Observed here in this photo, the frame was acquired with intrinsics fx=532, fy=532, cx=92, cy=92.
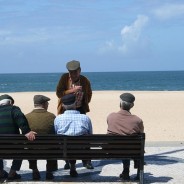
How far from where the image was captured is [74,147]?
6684mm

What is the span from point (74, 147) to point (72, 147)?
25 millimetres

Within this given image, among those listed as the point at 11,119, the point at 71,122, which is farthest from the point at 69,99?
the point at 11,119

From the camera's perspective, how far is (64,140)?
6641 millimetres

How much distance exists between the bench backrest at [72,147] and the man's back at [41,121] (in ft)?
1.15

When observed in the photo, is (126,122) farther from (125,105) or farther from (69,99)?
(69,99)

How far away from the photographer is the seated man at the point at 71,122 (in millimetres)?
6883

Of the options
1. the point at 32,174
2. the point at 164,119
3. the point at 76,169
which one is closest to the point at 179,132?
the point at 164,119

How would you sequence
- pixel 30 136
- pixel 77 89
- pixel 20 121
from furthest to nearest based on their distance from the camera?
1. pixel 77 89
2. pixel 20 121
3. pixel 30 136

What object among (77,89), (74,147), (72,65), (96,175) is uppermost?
(72,65)

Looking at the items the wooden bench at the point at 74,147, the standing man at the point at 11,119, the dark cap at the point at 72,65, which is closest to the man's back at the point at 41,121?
the standing man at the point at 11,119

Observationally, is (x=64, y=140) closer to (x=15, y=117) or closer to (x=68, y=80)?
(x=15, y=117)

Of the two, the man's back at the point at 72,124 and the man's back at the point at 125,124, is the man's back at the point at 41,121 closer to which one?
the man's back at the point at 72,124

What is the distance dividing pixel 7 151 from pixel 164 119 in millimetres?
10715

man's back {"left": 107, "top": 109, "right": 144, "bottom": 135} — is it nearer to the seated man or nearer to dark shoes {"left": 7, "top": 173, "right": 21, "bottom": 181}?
the seated man
